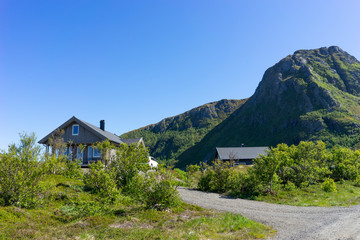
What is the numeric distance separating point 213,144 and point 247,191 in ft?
464

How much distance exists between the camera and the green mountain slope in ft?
372

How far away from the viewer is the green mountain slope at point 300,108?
11325cm

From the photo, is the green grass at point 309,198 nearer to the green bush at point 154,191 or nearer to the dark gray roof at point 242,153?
the green bush at point 154,191

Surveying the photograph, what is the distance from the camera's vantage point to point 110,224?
8867 mm

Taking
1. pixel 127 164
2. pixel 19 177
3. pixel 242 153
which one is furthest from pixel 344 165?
pixel 19 177

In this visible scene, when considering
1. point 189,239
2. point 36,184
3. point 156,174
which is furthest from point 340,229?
point 36,184

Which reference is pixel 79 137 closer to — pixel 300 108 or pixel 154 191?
pixel 154 191

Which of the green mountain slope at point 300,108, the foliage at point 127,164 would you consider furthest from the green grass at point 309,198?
the green mountain slope at point 300,108

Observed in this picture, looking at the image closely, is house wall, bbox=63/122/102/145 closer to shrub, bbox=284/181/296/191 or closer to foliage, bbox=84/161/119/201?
foliage, bbox=84/161/119/201

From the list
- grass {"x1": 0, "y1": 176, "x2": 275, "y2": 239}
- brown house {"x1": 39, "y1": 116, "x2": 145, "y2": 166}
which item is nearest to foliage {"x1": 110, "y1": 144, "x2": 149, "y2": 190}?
grass {"x1": 0, "y1": 176, "x2": 275, "y2": 239}

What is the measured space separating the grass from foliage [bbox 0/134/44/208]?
581mm

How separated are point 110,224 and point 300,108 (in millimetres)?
149624

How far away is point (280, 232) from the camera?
29.7 ft

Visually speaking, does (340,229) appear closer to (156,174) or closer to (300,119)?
(156,174)
